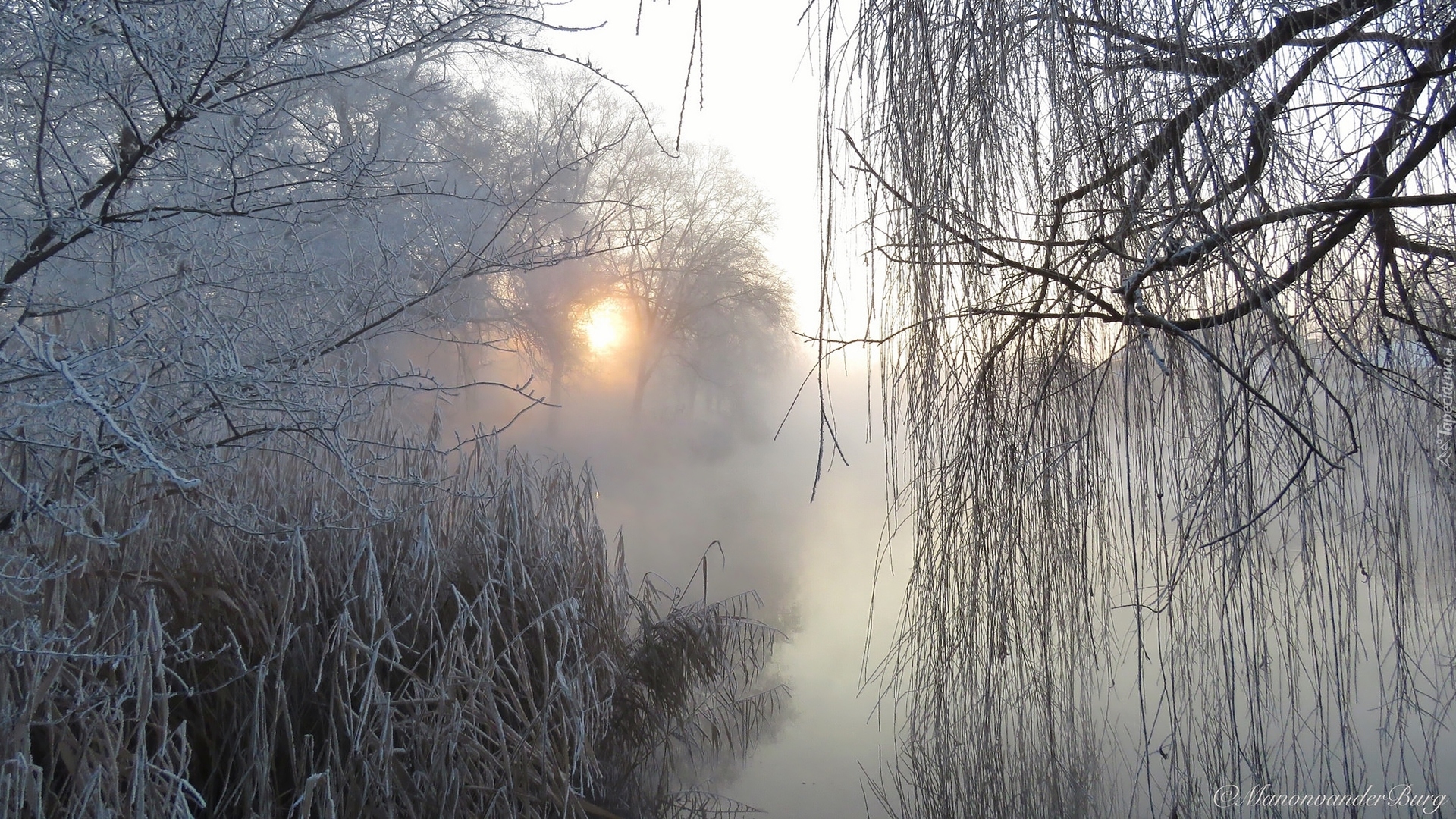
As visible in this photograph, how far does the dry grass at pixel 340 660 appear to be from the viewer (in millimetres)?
1395

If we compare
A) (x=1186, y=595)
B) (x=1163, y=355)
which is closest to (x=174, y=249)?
(x=1163, y=355)

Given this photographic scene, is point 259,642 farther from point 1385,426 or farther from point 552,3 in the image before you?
point 1385,426

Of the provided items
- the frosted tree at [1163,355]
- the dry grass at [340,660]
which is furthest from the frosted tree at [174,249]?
the frosted tree at [1163,355]

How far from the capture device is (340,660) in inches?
71.2

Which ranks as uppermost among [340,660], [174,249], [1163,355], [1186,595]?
[174,249]

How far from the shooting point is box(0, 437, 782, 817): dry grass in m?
1.39

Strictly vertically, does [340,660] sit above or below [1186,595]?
below

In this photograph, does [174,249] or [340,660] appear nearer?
[174,249]

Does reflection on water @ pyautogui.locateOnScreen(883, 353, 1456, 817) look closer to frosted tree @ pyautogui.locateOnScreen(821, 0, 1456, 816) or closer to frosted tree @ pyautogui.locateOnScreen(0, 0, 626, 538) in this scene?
frosted tree @ pyautogui.locateOnScreen(821, 0, 1456, 816)

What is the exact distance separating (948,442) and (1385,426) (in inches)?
27.5

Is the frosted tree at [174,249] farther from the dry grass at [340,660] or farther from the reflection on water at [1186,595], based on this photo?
the reflection on water at [1186,595]

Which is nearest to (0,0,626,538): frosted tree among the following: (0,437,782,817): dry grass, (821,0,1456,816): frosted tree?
(0,437,782,817): dry grass

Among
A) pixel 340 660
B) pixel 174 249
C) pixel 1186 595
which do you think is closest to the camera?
pixel 1186 595

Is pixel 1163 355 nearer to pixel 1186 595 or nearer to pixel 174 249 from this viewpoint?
pixel 1186 595
